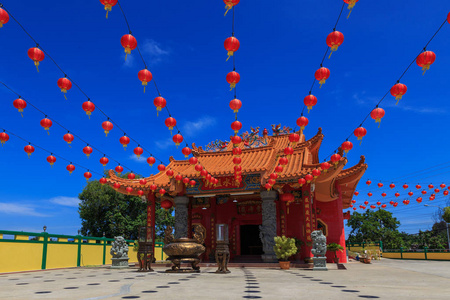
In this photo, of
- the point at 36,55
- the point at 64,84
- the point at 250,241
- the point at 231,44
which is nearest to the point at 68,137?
the point at 64,84

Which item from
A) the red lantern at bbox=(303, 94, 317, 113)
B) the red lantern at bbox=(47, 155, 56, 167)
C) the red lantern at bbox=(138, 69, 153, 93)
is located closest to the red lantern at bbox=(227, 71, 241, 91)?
the red lantern at bbox=(138, 69, 153, 93)

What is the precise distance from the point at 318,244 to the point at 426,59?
768 cm

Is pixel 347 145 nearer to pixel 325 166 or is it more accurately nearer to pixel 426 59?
pixel 325 166

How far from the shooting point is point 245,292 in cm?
523

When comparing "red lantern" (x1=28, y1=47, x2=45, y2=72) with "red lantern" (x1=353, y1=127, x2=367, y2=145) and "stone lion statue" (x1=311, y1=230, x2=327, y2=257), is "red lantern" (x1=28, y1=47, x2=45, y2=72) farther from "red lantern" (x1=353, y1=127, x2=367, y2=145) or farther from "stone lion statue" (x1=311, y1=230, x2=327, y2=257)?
"stone lion statue" (x1=311, y1=230, x2=327, y2=257)

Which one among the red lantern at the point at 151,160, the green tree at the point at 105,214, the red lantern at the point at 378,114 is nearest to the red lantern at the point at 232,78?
the red lantern at the point at 378,114

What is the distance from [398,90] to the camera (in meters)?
5.97

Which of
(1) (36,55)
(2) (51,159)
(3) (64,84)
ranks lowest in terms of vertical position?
(2) (51,159)

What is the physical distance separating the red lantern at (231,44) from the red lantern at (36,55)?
3008 millimetres

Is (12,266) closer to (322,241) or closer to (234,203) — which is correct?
(234,203)

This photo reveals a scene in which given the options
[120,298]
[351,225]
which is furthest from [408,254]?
[120,298]

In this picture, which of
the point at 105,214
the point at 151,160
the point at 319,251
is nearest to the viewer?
the point at 151,160

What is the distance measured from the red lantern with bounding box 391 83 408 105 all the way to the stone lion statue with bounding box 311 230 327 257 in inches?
258

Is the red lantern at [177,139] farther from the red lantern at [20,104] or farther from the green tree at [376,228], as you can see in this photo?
the green tree at [376,228]
